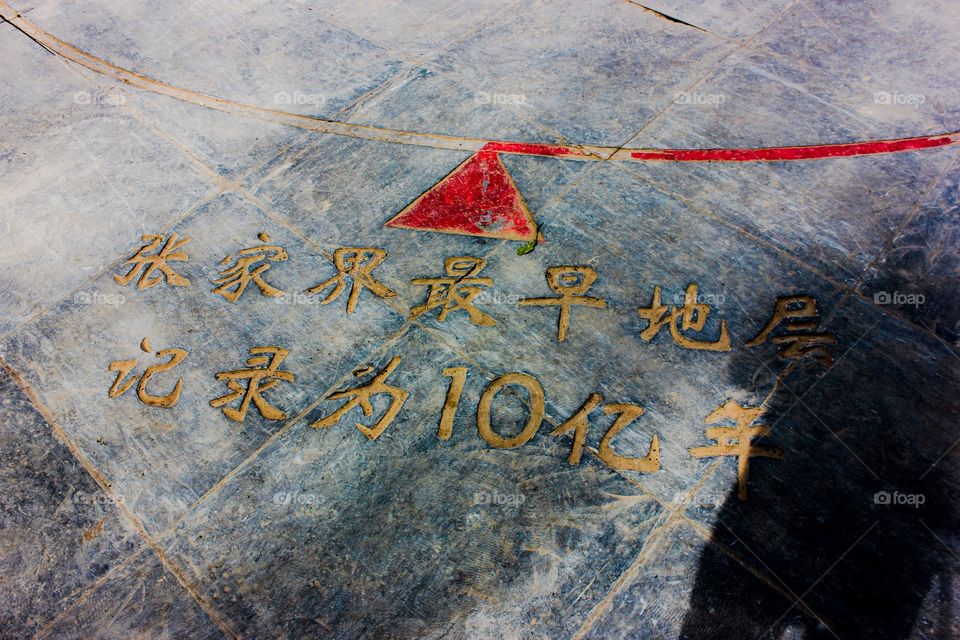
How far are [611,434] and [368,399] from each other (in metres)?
1.32

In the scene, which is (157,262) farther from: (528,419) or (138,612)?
(528,419)

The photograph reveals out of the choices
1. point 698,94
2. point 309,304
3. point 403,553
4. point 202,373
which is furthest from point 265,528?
point 698,94

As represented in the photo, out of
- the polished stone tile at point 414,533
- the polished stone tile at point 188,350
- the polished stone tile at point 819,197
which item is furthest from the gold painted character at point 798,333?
the polished stone tile at point 188,350

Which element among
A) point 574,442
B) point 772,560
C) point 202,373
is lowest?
point 772,560

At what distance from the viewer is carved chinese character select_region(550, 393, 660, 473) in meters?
3.15

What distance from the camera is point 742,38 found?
553 cm

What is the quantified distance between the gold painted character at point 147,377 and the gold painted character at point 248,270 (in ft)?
1.62

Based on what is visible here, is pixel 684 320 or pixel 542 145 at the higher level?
pixel 542 145

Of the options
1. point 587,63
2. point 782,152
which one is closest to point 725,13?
point 587,63

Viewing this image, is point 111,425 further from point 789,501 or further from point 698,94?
point 698,94

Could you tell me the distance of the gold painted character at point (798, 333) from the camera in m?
3.48

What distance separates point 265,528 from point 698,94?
4.45m

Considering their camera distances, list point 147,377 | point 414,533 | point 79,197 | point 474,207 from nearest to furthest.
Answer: point 414,533 < point 147,377 < point 474,207 < point 79,197

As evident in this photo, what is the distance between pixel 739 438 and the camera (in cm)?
319
